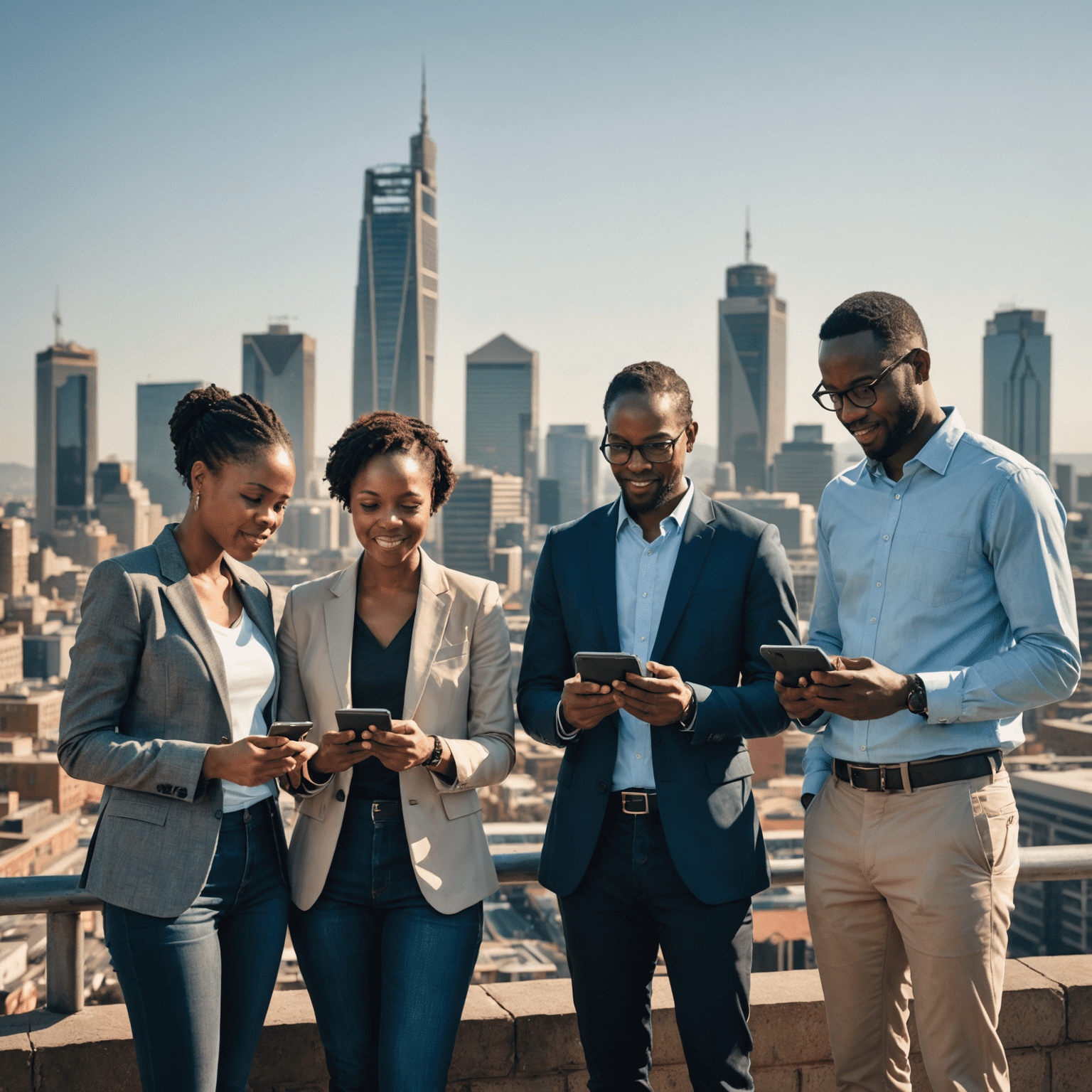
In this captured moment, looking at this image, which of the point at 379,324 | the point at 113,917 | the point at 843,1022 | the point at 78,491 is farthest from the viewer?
the point at 379,324

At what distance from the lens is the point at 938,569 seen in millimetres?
2355

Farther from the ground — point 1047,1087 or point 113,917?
point 113,917

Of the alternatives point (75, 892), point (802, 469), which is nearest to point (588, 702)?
point (75, 892)

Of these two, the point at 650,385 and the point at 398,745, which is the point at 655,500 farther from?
the point at 398,745

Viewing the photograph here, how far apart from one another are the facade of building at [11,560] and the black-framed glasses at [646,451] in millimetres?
83699

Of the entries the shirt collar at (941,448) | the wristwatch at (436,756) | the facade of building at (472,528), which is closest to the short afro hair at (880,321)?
the shirt collar at (941,448)

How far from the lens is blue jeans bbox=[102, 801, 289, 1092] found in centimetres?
216

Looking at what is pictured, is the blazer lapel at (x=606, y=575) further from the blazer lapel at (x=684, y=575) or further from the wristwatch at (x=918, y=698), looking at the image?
the wristwatch at (x=918, y=698)

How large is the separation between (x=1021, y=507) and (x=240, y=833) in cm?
193

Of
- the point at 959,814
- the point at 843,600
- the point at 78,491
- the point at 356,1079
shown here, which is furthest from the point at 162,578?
the point at 78,491

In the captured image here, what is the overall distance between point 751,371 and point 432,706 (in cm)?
15989

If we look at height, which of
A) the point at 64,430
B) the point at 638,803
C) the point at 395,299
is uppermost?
the point at 395,299

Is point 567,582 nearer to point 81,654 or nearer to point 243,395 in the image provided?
point 243,395

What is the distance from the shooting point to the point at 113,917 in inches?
87.4
